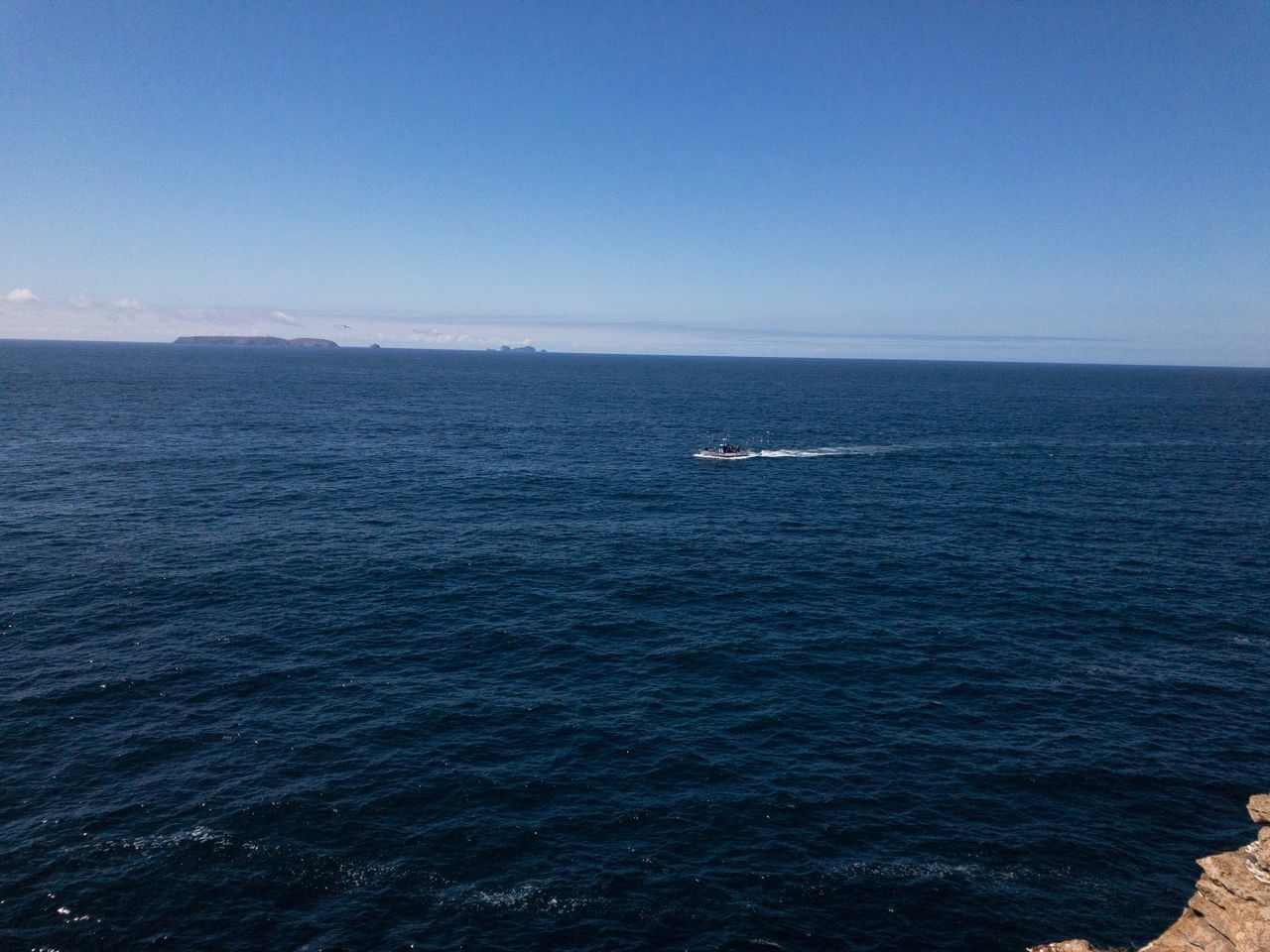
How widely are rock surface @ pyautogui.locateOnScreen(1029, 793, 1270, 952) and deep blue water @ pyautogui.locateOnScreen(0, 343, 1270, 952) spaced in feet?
9.44

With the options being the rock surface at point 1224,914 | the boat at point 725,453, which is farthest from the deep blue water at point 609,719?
the boat at point 725,453

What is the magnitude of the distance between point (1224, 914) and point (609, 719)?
33.5m

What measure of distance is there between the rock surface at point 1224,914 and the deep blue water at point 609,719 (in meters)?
2.88

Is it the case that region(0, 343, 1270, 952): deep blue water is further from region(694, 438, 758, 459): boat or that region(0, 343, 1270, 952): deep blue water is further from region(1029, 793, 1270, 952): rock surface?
region(694, 438, 758, 459): boat

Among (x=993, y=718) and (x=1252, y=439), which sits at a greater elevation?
(x=1252, y=439)

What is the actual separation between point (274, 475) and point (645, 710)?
286ft

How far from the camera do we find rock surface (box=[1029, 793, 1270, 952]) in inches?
1182

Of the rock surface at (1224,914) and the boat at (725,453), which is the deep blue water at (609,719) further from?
the boat at (725,453)

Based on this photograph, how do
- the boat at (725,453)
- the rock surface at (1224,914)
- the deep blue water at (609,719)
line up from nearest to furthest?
1. the rock surface at (1224,914)
2. the deep blue water at (609,719)
3. the boat at (725,453)

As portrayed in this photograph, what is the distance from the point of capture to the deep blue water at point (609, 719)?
3575 cm

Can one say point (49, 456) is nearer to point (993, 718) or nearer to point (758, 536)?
point (758, 536)

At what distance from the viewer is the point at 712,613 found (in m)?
68.3

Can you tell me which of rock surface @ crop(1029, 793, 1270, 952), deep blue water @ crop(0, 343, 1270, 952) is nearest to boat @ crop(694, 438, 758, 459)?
deep blue water @ crop(0, 343, 1270, 952)

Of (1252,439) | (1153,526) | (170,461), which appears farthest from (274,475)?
(1252,439)
